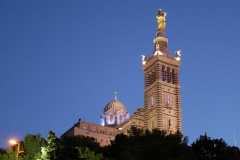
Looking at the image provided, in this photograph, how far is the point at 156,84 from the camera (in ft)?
299

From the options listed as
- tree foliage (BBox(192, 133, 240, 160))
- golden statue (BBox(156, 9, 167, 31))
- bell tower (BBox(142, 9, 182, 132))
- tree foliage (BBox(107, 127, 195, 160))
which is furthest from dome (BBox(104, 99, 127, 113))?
tree foliage (BBox(107, 127, 195, 160))

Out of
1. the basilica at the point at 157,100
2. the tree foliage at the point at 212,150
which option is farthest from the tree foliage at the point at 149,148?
the basilica at the point at 157,100

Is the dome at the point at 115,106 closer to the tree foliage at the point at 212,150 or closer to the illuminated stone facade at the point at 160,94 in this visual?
the illuminated stone facade at the point at 160,94

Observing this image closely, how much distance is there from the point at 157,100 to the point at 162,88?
2977mm

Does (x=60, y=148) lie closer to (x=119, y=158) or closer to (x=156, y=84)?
(x=119, y=158)

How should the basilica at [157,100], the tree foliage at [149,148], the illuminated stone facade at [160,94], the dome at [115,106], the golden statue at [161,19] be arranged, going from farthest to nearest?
the dome at [115,106], the golden statue at [161,19], the illuminated stone facade at [160,94], the basilica at [157,100], the tree foliage at [149,148]

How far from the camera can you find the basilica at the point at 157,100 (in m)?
89.0

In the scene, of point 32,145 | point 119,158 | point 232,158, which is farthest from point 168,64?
point 32,145

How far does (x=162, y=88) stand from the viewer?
9112 centimetres

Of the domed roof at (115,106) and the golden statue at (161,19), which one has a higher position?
the golden statue at (161,19)

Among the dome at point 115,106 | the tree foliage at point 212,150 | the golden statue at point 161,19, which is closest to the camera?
the tree foliage at point 212,150

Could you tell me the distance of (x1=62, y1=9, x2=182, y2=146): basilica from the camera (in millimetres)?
89000

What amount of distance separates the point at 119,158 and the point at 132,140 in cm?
877

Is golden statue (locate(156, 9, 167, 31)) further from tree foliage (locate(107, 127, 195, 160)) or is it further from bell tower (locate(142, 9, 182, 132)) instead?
tree foliage (locate(107, 127, 195, 160))
